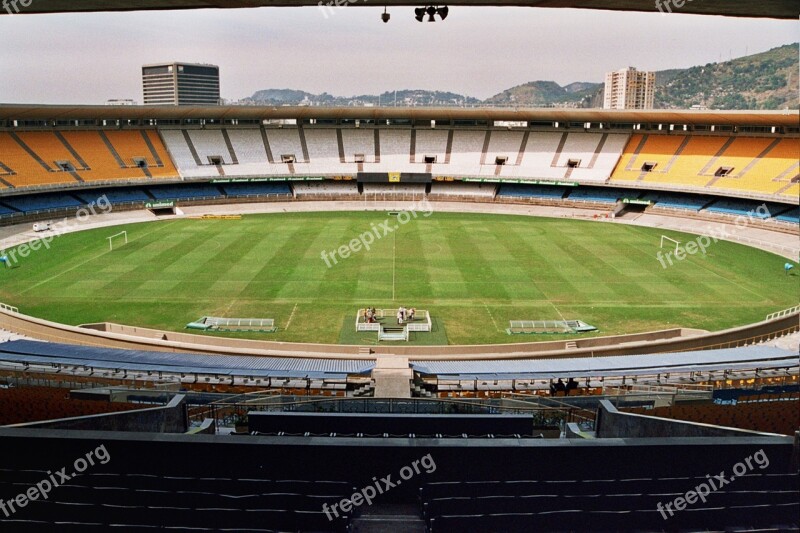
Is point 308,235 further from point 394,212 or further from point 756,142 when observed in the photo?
point 756,142

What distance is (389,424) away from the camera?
888 centimetres

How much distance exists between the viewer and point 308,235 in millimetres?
43625

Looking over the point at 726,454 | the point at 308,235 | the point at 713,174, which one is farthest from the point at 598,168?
the point at 726,454

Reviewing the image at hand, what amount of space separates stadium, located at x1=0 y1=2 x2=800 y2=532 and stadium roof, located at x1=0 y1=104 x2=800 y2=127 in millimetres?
345

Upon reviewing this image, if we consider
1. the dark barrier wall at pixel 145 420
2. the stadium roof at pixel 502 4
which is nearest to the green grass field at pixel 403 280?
the dark barrier wall at pixel 145 420

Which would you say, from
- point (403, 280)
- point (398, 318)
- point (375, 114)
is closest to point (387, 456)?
point (398, 318)

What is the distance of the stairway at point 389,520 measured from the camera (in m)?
7.08

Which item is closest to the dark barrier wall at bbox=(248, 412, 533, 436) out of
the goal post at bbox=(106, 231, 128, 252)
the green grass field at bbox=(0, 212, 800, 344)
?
the green grass field at bbox=(0, 212, 800, 344)

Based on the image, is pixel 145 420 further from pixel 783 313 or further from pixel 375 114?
pixel 375 114

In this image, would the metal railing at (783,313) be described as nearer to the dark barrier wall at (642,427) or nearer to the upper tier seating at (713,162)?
the dark barrier wall at (642,427)

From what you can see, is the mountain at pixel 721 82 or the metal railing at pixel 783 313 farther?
the mountain at pixel 721 82

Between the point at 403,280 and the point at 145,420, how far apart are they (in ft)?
75.3

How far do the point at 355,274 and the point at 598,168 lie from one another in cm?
3336

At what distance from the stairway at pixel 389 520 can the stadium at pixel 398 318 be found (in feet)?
0.09
